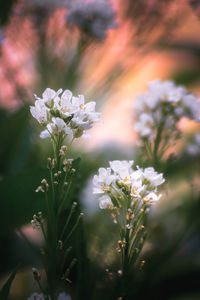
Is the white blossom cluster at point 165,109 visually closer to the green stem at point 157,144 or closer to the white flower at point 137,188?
the green stem at point 157,144

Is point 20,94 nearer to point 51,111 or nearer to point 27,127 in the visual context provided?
point 27,127

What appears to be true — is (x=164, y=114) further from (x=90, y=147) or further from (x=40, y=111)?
(x=90, y=147)

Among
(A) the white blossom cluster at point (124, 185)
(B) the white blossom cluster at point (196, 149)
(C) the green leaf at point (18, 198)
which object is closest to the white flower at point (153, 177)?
(A) the white blossom cluster at point (124, 185)

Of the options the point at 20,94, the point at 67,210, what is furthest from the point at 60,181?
the point at 20,94

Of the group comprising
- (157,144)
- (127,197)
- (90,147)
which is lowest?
(127,197)

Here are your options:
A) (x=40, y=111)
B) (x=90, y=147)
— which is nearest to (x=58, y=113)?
(x=40, y=111)

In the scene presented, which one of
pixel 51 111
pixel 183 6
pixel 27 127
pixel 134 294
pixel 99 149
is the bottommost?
pixel 134 294
